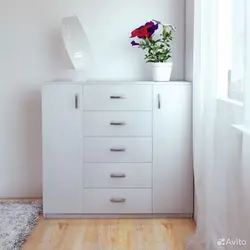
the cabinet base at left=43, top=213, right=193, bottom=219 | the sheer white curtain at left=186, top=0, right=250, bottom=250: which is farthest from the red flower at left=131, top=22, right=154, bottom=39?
the cabinet base at left=43, top=213, right=193, bottom=219

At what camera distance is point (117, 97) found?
3.43 meters

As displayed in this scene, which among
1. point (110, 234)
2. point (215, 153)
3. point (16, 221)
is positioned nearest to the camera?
point (215, 153)

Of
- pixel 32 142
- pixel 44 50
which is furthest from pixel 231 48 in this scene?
pixel 32 142

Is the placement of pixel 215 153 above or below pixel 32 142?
above

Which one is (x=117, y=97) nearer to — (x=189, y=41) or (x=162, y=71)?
(x=162, y=71)

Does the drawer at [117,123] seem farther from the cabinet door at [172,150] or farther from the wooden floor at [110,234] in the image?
the wooden floor at [110,234]

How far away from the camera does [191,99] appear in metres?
3.46

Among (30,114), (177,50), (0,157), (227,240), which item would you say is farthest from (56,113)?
(227,240)

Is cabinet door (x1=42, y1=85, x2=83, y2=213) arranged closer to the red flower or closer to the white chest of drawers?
the white chest of drawers

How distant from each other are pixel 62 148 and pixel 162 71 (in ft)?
3.08

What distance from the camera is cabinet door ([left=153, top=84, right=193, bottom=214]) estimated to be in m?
3.45

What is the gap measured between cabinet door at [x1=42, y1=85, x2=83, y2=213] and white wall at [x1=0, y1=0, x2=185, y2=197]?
0.49 m

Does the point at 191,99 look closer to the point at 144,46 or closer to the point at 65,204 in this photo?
the point at 144,46

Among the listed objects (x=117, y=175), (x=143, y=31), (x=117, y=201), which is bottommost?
(x=117, y=201)
